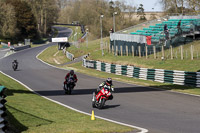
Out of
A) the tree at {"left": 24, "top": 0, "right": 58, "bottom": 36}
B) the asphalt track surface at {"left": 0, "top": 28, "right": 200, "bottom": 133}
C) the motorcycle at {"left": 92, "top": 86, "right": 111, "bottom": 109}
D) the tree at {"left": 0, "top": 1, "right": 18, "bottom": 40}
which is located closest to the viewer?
the asphalt track surface at {"left": 0, "top": 28, "right": 200, "bottom": 133}

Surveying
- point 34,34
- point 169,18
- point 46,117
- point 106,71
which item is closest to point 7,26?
point 34,34

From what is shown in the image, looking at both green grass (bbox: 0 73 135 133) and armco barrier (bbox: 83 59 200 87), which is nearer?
green grass (bbox: 0 73 135 133)

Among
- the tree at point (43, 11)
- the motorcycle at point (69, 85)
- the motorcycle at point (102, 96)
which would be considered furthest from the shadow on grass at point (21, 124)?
the tree at point (43, 11)

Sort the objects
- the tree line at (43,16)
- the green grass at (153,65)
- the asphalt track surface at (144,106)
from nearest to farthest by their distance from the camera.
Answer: the asphalt track surface at (144,106), the green grass at (153,65), the tree line at (43,16)

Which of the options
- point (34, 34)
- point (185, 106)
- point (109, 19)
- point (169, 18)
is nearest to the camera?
point (185, 106)

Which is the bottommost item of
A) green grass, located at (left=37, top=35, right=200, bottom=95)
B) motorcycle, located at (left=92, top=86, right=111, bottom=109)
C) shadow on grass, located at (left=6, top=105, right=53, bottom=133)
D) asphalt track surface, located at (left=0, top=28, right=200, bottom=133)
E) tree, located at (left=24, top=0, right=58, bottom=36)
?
green grass, located at (left=37, top=35, right=200, bottom=95)

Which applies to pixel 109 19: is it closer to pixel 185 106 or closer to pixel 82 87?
pixel 82 87

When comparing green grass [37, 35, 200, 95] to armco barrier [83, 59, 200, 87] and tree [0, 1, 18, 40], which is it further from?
tree [0, 1, 18, 40]

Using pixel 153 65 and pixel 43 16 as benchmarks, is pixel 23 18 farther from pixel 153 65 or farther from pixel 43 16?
pixel 153 65

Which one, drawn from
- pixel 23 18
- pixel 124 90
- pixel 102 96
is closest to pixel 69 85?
pixel 124 90

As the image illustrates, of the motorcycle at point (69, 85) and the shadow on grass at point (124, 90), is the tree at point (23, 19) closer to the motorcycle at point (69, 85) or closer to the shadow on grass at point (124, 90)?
the shadow on grass at point (124, 90)

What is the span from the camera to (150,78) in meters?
29.5

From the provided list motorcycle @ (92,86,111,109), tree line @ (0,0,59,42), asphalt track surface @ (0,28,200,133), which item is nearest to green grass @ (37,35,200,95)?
asphalt track surface @ (0,28,200,133)

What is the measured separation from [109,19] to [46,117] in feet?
228
